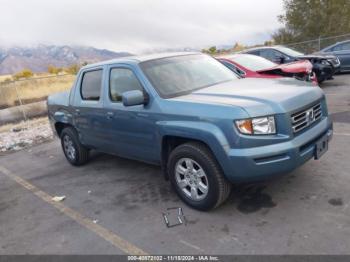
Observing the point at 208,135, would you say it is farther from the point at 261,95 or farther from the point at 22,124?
the point at 22,124

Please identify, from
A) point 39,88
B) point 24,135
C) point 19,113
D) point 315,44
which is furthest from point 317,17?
point 24,135

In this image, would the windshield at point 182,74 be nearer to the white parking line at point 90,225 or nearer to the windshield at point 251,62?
the white parking line at point 90,225

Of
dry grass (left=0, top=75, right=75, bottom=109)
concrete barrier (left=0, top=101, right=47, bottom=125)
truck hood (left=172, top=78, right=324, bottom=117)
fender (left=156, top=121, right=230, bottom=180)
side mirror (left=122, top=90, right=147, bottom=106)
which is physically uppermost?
side mirror (left=122, top=90, right=147, bottom=106)

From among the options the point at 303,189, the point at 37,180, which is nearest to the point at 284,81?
the point at 303,189

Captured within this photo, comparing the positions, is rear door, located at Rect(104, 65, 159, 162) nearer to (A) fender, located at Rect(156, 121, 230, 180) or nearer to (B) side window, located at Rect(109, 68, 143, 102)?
(B) side window, located at Rect(109, 68, 143, 102)

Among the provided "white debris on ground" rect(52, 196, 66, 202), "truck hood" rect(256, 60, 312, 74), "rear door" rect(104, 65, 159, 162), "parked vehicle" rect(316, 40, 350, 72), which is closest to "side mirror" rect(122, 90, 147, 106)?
"rear door" rect(104, 65, 159, 162)

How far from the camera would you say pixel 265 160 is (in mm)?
3531

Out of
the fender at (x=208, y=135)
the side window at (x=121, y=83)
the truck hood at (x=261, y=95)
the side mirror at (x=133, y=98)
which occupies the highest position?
the side window at (x=121, y=83)

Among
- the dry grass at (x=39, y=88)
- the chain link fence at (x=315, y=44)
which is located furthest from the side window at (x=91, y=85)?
the chain link fence at (x=315, y=44)

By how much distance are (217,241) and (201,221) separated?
44 centimetres

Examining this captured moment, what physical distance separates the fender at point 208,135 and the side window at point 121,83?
0.89 meters

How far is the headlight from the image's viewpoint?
3516 mm

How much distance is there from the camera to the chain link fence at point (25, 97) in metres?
13.4

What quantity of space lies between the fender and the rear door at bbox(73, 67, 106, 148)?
5.49 feet
